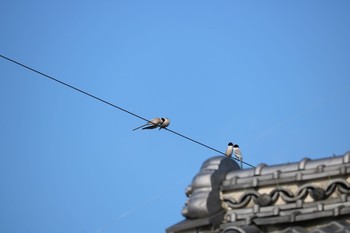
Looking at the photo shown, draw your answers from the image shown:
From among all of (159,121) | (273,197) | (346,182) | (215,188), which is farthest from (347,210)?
(159,121)

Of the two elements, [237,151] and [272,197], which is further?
[237,151]

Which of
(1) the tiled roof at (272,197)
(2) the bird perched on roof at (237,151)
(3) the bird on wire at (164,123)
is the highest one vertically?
(3) the bird on wire at (164,123)

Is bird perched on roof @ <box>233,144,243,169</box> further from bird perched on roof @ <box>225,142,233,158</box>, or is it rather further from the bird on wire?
the bird on wire

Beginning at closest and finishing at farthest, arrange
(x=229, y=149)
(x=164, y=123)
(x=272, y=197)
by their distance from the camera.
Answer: (x=272, y=197)
(x=229, y=149)
(x=164, y=123)

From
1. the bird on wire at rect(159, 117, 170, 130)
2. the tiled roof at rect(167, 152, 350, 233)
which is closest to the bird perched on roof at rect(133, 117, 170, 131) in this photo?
the bird on wire at rect(159, 117, 170, 130)

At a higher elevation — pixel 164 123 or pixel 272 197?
pixel 164 123

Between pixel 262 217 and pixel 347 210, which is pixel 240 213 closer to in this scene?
pixel 262 217

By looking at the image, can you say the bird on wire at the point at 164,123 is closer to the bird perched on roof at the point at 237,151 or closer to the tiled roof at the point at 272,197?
the bird perched on roof at the point at 237,151

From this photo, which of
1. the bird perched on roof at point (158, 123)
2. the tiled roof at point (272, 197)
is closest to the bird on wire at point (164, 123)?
the bird perched on roof at point (158, 123)

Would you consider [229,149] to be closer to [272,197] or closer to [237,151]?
[237,151]

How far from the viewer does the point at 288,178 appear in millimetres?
9539

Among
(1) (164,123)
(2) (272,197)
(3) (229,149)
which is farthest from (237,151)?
(2) (272,197)

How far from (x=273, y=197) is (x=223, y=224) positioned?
650 mm

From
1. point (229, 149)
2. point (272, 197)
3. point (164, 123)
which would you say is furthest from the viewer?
point (164, 123)
